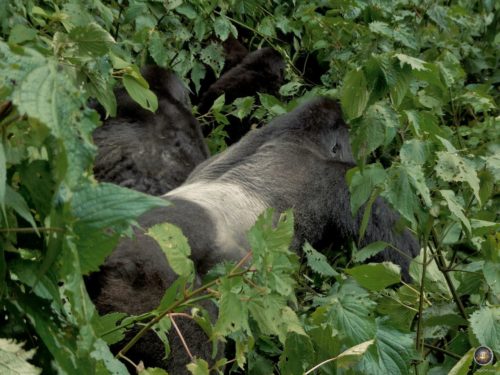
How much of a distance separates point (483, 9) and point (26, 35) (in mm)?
3610

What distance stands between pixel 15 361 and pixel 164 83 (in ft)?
9.88

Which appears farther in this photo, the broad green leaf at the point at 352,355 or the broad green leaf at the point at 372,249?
the broad green leaf at the point at 372,249

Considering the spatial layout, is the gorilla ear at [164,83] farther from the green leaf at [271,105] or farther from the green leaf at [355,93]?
the green leaf at [355,93]

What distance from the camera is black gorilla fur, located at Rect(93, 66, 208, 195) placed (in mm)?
3578

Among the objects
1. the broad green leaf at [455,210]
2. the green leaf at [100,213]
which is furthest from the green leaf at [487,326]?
the green leaf at [100,213]

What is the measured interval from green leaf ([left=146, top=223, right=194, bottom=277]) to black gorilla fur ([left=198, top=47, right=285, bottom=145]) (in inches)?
132

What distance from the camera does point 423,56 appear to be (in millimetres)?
4328

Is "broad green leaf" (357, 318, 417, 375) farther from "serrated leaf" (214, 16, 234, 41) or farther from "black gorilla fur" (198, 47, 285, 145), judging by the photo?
"black gorilla fur" (198, 47, 285, 145)

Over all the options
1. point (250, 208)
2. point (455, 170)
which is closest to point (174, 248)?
point (455, 170)

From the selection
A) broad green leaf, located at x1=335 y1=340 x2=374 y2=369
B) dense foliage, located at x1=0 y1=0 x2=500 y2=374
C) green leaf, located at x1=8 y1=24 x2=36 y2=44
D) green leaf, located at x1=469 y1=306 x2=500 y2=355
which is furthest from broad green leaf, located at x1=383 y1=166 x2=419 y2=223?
green leaf, located at x1=8 y1=24 x2=36 y2=44

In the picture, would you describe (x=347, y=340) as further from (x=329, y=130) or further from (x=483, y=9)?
(x=483, y=9)

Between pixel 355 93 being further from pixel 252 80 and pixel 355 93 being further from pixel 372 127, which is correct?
pixel 252 80

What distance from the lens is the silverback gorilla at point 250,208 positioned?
2131 millimetres

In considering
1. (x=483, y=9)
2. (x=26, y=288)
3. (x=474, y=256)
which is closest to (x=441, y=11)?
(x=483, y=9)
